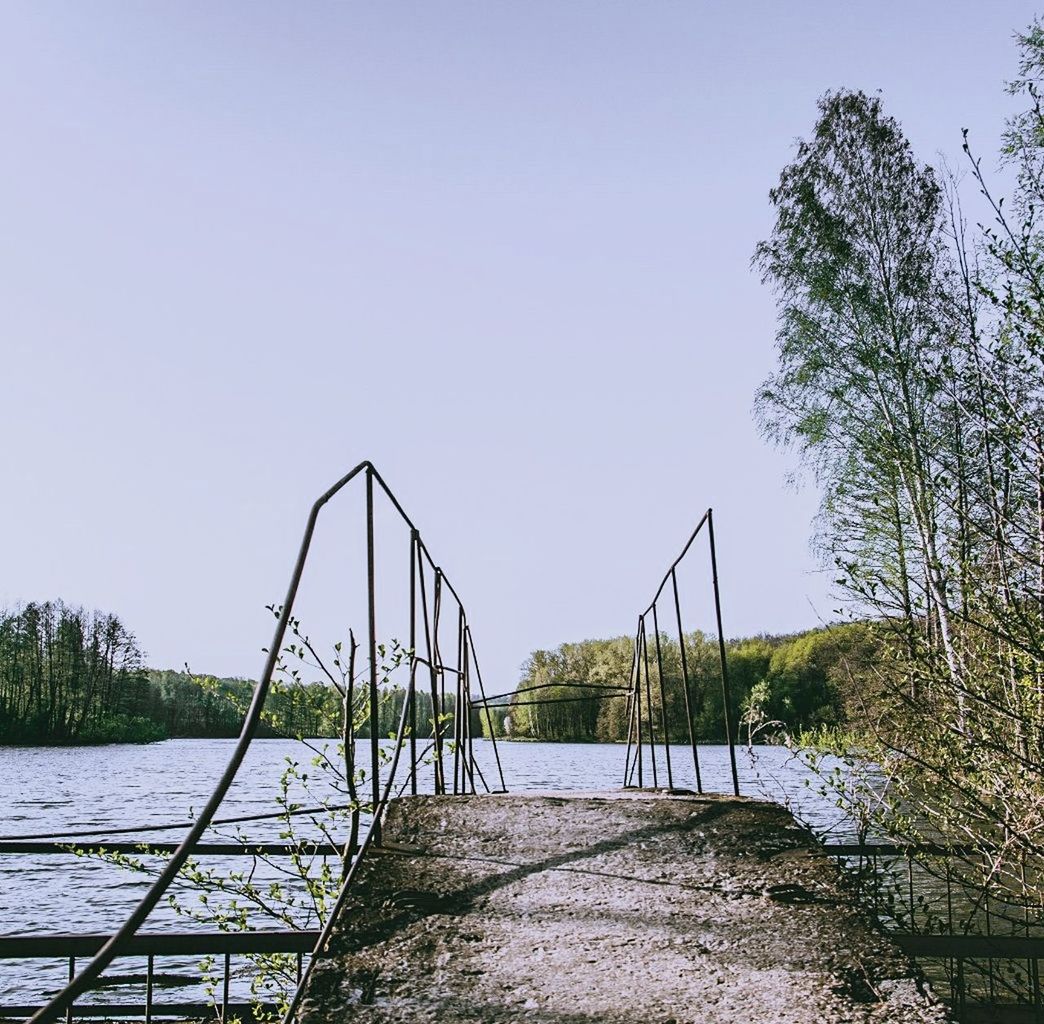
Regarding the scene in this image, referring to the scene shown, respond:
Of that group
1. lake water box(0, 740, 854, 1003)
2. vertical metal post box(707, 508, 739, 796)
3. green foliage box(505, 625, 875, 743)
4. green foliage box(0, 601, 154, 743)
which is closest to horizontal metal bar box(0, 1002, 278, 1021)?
lake water box(0, 740, 854, 1003)

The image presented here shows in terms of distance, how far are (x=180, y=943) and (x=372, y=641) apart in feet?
5.41

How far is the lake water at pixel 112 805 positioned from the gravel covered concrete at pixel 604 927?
0.71m

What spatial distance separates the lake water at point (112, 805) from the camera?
11023 millimetres

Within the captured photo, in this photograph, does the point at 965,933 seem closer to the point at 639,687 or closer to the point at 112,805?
the point at 639,687

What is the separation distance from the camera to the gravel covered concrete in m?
2.35

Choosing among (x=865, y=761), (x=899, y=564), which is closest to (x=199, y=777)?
(x=899, y=564)

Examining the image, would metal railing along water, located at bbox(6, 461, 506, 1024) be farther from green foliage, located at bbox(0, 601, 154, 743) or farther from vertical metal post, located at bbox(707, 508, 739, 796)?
green foliage, located at bbox(0, 601, 154, 743)

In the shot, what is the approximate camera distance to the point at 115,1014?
8.51 metres

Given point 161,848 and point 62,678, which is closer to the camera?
point 161,848

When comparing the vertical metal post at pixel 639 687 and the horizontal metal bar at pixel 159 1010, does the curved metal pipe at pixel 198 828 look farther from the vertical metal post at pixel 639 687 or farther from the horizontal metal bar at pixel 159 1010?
the horizontal metal bar at pixel 159 1010

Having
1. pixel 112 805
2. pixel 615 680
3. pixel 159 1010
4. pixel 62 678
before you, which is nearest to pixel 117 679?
pixel 62 678

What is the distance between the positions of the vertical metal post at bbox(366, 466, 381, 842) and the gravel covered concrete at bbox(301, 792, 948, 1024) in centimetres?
21

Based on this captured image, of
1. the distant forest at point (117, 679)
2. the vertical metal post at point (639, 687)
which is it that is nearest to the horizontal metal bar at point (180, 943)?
the vertical metal post at point (639, 687)

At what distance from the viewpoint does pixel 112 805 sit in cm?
2794
